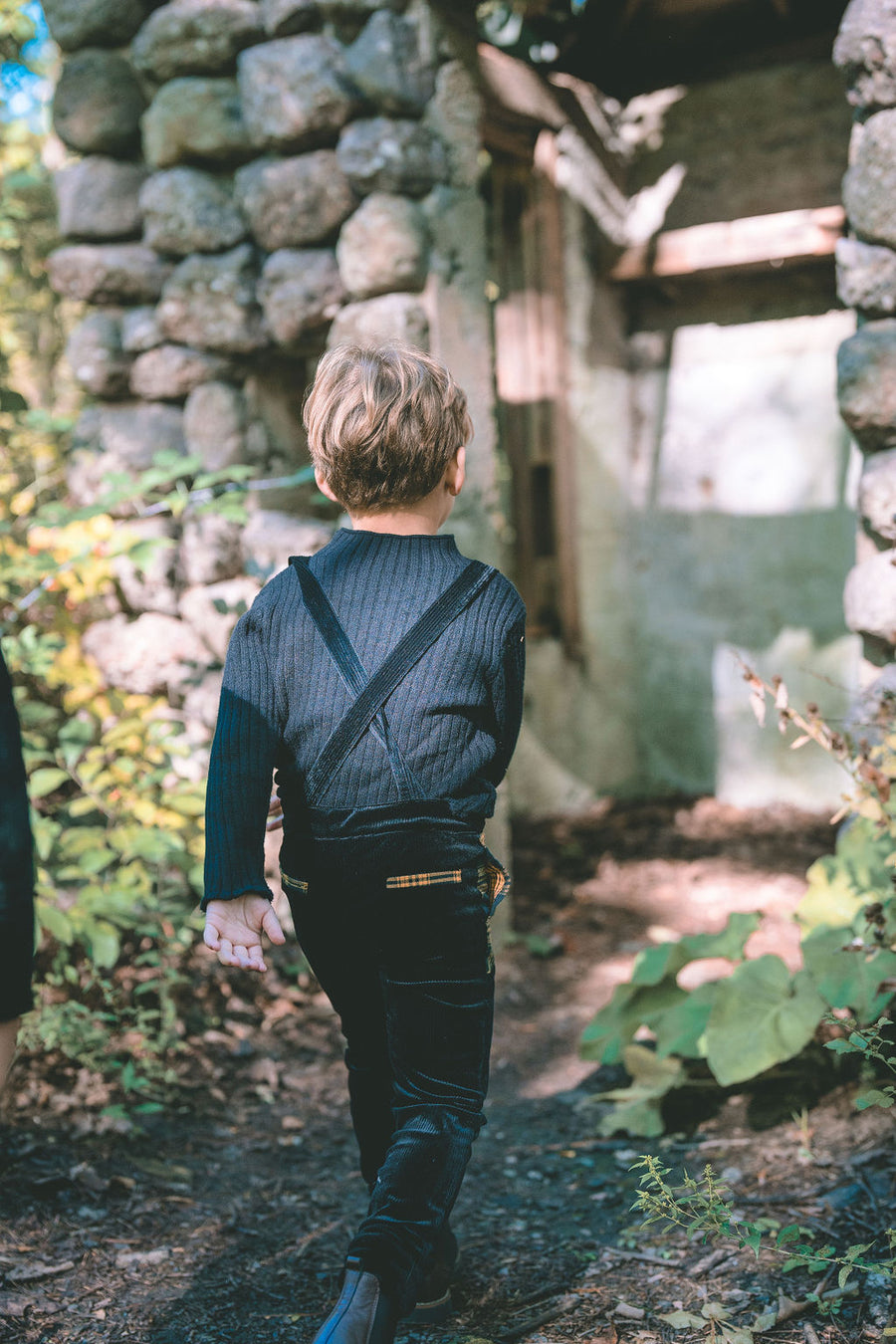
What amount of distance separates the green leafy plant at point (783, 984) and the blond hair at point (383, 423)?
2.73ft

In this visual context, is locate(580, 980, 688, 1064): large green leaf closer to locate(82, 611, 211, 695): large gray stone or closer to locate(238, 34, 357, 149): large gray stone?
locate(82, 611, 211, 695): large gray stone

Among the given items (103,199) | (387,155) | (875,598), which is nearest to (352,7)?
(387,155)

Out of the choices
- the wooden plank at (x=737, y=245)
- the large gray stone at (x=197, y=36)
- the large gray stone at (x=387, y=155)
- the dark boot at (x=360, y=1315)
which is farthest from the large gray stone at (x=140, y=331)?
the dark boot at (x=360, y=1315)

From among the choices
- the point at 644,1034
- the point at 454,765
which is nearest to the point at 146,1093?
the point at 644,1034

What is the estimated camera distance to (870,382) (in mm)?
2613

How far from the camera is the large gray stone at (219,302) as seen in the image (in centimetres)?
353

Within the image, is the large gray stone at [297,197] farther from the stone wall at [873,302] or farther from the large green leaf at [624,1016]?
the large green leaf at [624,1016]

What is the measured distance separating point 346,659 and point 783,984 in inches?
51.9

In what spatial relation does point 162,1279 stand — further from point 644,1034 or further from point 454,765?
point 644,1034

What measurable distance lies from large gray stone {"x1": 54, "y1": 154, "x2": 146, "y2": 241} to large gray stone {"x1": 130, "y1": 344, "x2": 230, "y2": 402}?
0.41 meters

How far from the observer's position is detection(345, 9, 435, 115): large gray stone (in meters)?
3.20

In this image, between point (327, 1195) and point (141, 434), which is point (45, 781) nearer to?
point (327, 1195)

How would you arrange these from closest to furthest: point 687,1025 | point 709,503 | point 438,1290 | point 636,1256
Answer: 1. point 438,1290
2. point 636,1256
3. point 687,1025
4. point 709,503

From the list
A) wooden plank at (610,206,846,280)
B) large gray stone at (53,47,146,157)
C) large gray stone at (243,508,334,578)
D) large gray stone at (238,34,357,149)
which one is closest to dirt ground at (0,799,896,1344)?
large gray stone at (243,508,334,578)
